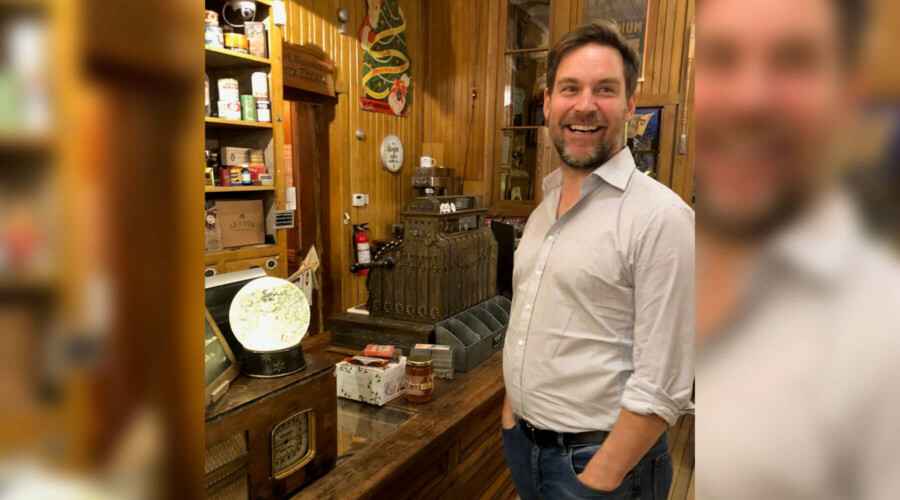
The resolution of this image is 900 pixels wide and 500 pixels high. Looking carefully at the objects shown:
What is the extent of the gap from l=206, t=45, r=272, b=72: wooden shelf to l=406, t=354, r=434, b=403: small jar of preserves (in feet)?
7.37

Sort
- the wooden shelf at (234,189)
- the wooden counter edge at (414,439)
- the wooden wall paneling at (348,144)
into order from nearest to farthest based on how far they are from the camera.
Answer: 1. the wooden counter edge at (414,439)
2. the wooden shelf at (234,189)
3. the wooden wall paneling at (348,144)

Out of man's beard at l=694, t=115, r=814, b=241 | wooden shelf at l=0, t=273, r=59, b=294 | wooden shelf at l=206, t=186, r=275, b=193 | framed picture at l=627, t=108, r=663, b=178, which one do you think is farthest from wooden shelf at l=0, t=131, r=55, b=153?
framed picture at l=627, t=108, r=663, b=178

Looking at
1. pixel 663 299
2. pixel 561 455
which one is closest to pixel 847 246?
pixel 663 299

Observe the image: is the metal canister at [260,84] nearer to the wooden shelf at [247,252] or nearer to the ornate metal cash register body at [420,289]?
the wooden shelf at [247,252]

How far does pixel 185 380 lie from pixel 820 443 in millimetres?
159

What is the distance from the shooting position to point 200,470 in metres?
0.14

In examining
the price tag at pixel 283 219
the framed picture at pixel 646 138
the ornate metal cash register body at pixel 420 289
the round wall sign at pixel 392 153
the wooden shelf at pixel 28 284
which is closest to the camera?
the wooden shelf at pixel 28 284

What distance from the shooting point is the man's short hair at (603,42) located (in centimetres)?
145

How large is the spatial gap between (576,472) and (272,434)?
780 mm

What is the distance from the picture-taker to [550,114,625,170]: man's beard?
4.97ft

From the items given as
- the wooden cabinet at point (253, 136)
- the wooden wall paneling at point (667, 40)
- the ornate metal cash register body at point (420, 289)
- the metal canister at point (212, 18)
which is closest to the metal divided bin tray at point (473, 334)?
the ornate metal cash register body at point (420, 289)

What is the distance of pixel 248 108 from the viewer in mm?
3406

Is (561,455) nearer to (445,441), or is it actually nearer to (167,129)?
(445,441)

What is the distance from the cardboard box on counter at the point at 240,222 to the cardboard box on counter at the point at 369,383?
1866mm
